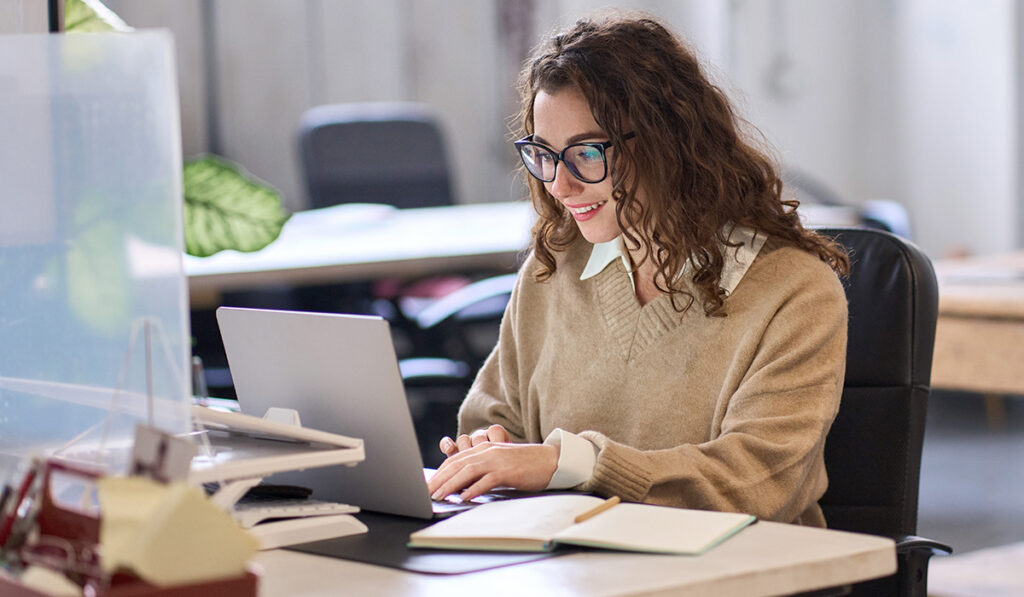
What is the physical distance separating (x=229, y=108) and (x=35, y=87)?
4249 mm

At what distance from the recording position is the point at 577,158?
5.03 feet

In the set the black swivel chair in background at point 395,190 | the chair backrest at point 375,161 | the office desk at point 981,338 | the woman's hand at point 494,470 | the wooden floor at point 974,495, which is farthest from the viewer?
the chair backrest at point 375,161

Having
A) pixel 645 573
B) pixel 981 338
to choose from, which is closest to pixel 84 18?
pixel 645 573

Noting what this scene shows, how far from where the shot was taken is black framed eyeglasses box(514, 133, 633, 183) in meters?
1.53

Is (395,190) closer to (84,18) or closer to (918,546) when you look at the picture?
(84,18)

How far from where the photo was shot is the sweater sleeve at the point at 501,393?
5.84 ft

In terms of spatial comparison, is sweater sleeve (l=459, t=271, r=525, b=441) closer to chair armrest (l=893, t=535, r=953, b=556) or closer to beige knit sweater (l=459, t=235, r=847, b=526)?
beige knit sweater (l=459, t=235, r=847, b=526)

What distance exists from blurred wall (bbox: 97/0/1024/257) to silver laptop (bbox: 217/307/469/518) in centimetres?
408

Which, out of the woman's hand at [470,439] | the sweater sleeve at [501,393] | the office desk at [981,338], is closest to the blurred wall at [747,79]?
the office desk at [981,338]

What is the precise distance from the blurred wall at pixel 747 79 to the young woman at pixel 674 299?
3888 millimetres

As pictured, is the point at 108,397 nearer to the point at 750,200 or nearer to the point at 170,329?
the point at 170,329

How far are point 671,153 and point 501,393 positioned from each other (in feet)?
1.49

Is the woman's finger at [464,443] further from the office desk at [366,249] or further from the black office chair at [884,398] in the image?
the office desk at [366,249]

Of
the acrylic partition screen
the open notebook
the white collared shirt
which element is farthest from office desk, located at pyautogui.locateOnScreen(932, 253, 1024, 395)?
the acrylic partition screen
